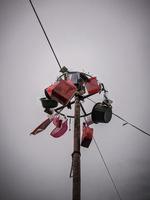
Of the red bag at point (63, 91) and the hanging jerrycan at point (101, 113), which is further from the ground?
the red bag at point (63, 91)

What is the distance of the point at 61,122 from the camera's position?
5.05m

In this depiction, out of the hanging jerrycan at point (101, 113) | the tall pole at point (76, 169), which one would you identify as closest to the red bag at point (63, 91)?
the tall pole at point (76, 169)

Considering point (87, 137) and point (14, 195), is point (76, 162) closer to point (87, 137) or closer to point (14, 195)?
point (87, 137)

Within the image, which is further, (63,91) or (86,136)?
(86,136)

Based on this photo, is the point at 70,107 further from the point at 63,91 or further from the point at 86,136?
the point at 63,91

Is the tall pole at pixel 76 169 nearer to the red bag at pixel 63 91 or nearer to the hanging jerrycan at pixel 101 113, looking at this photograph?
the hanging jerrycan at pixel 101 113

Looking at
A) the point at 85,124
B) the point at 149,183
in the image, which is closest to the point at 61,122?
the point at 85,124

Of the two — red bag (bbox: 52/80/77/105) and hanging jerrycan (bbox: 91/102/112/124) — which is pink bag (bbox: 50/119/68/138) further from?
red bag (bbox: 52/80/77/105)

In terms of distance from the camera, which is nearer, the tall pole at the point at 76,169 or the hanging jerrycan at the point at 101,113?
the tall pole at the point at 76,169

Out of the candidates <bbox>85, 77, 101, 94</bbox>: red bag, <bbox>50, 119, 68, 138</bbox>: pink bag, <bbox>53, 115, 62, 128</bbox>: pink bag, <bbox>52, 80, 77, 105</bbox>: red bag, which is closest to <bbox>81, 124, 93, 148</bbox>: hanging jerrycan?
<bbox>50, 119, 68, 138</bbox>: pink bag

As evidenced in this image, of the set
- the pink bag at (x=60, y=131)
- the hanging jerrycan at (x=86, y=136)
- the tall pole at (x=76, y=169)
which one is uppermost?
the pink bag at (x=60, y=131)

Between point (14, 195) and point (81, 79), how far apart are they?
20545 millimetres

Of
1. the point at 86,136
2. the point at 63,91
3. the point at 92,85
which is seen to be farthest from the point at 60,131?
the point at 63,91

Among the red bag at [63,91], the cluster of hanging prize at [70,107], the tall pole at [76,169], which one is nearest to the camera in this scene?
Answer: the red bag at [63,91]
